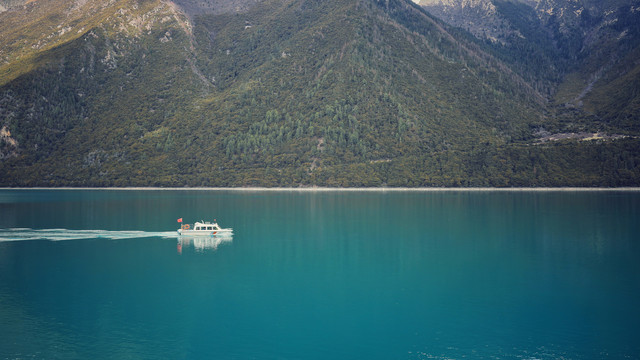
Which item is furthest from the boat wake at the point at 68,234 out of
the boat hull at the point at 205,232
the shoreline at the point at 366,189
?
the shoreline at the point at 366,189

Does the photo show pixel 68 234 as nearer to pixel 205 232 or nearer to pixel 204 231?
pixel 204 231

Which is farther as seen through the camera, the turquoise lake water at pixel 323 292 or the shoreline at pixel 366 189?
the shoreline at pixel 366 189

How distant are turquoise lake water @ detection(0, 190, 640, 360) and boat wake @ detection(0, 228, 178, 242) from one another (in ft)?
0.86

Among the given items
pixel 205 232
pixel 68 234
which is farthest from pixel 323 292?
pixel 68 234

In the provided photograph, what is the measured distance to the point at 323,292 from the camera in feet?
130

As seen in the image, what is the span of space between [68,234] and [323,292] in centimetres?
4455

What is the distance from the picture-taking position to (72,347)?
28297mm

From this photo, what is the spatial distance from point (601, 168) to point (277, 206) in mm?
115457

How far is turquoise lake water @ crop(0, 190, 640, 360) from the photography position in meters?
28.7

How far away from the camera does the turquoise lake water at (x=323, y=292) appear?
28.7 m

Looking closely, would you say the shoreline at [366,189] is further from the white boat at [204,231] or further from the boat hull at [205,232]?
the boat hull at [205,232]

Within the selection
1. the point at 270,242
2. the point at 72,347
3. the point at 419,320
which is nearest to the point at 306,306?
the point at 419,320

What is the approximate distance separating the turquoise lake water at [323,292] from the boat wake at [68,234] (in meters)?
0.26

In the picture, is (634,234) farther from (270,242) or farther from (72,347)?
(72,347)
